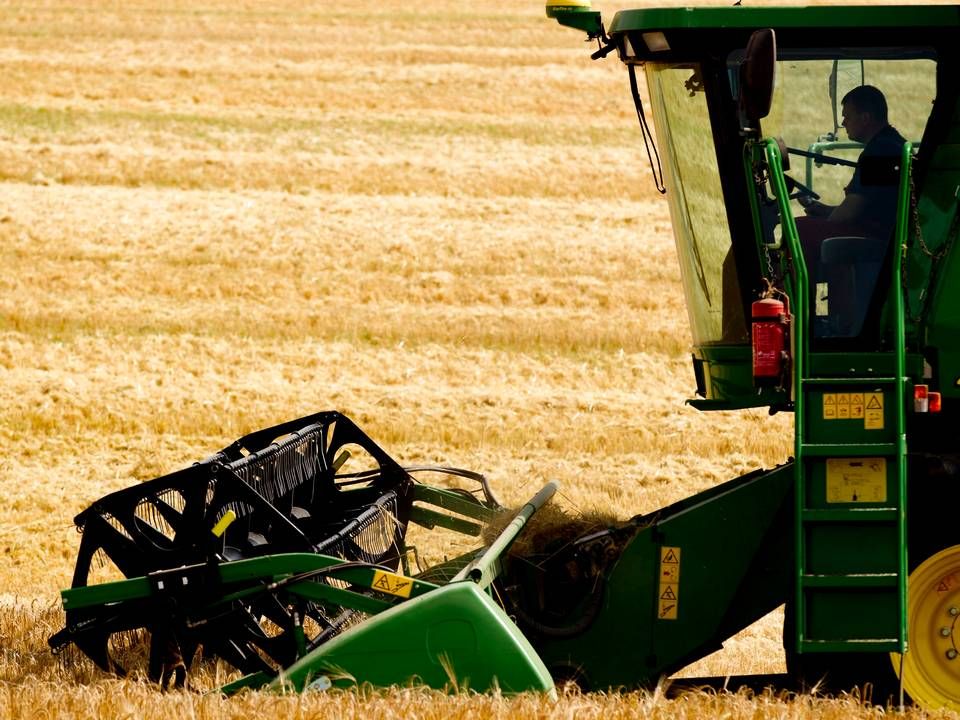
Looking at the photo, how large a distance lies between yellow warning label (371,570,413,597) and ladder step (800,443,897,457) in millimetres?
1413

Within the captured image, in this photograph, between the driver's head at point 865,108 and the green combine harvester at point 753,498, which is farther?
the driver's head at point 865,108

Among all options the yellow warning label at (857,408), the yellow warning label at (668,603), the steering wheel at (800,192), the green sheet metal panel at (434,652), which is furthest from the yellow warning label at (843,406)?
the green sheet metal panel at (434,652)

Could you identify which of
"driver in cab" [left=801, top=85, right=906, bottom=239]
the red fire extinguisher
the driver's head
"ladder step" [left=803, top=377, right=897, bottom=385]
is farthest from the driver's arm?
"ladder step" [left=803, top=377, right=897, bottom=385]

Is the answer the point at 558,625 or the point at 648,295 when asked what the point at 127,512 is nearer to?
the point at 558,625

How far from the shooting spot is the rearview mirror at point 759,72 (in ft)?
14.5

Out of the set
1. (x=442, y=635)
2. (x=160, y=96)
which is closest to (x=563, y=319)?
(x=442, y=635)

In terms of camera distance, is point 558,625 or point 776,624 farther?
point 776,624

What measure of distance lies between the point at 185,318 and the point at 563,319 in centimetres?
349

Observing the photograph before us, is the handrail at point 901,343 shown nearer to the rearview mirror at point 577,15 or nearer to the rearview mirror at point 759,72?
the rearview mirror at point 759,72

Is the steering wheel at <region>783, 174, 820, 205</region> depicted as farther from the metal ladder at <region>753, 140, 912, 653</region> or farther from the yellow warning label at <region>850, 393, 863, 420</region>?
the yellow warning label at <region>850, 393, 863, 420</region>

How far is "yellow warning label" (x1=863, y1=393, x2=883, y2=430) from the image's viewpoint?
185 inches

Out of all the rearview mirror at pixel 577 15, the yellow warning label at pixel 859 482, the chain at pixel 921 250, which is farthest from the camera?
the rearview mirror at pixel 577 15

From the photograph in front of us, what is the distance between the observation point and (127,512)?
5.24 metres

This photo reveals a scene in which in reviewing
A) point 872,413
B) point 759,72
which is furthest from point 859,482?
point 759,72
